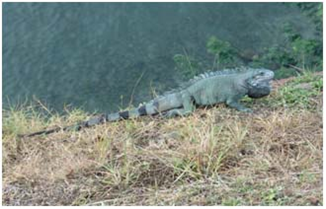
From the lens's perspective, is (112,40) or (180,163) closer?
(180,163)

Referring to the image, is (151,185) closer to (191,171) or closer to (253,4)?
(191,171)

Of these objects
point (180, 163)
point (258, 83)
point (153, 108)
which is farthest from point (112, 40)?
point (180, 163)

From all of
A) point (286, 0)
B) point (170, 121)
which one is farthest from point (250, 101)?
point (286, 0)

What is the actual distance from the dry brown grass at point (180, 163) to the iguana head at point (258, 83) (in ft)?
0.61

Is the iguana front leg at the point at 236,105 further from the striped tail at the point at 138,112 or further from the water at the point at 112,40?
the water at the point at 112,40

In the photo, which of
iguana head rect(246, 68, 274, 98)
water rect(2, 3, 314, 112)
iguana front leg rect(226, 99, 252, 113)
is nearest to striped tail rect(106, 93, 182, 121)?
iguana front leg rect(226, 99, 252, 113)

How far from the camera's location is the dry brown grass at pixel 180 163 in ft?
9.56

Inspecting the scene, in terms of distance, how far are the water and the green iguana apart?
361cm

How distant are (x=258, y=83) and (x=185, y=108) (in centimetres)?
43

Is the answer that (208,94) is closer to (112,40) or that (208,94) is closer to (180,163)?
(180,163)

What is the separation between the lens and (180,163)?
123 inches

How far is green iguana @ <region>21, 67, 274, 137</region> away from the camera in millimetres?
3836

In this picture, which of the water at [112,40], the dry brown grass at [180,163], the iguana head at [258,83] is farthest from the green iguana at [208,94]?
the water at [112,40]

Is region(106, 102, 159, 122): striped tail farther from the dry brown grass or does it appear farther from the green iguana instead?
the dry brown grass
